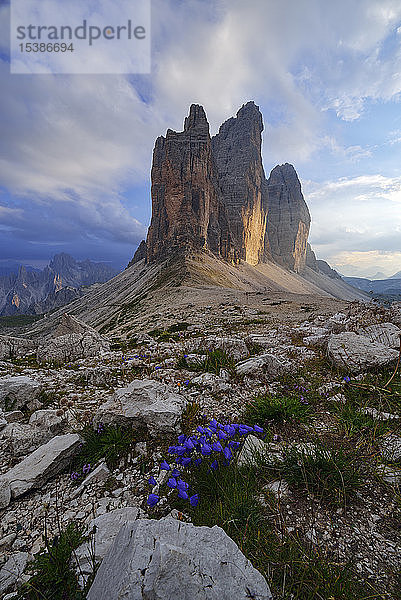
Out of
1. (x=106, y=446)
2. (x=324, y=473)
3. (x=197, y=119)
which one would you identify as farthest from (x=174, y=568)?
(x=197, y=119)

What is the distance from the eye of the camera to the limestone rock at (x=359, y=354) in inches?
208

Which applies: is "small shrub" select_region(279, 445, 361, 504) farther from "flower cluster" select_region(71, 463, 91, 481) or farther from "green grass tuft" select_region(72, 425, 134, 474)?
"flower cluster" select_region(71, 463, 91, 481)

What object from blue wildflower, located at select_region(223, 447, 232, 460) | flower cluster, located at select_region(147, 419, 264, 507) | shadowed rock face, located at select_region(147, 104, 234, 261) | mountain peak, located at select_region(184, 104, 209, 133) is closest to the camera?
flower cluster, located at select_region(147, 419, 264, 507)

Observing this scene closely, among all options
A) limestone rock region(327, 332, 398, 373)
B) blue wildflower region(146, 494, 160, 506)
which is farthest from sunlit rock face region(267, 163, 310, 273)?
blue wildflower region(146, 494, 160, 506)

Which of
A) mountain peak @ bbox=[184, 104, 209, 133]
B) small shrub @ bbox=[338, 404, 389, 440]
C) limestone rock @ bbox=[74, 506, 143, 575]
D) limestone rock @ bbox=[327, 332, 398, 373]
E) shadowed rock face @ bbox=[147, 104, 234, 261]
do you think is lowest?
limestone rock @ bbox=[74, 506, 143, 575]

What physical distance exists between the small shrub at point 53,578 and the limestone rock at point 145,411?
70.6 inches

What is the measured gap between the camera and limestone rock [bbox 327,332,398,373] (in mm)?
5292

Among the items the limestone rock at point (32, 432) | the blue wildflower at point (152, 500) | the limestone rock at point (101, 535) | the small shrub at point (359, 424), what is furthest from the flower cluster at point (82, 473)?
the small shrub at point (359, 424)

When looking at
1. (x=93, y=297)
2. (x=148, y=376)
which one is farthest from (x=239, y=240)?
(x=148, y=376)

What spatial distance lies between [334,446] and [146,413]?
2767 millimetres

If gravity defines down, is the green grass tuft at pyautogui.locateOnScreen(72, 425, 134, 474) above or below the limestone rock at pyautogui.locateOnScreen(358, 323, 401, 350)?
below

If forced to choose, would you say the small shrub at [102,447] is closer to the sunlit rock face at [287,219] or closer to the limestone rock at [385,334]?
the limestone rock at [385,334]

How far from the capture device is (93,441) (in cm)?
380

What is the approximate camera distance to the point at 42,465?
335 cm
